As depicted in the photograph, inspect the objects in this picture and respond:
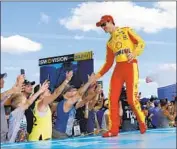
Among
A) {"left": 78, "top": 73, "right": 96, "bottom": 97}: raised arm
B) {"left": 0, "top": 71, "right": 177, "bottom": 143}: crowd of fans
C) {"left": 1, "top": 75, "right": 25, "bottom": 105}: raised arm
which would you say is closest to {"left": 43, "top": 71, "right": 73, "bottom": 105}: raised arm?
{"left": 0, "top": 71, "right": 177, "bottom": 143}: crowd of fans

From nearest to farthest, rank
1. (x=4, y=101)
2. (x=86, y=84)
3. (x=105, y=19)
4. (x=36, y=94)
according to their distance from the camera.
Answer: (x=4, y=101) < (x=36, y=94) < (x=105, y=19) < (x=86, y=84)

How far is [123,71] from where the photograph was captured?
12.6ft

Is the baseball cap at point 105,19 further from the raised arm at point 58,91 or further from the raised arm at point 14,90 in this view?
the raised arm at point 14,90

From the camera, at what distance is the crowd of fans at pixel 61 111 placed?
3.58m

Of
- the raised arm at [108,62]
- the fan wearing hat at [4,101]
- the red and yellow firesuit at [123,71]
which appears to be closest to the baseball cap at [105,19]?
the red and yellow firesuit at [123,71]

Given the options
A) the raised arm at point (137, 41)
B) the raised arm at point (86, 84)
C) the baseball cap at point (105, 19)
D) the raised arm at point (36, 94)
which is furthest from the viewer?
the raised arm at point (86, 84)

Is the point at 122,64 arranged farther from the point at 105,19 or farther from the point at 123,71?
the point at 105,19

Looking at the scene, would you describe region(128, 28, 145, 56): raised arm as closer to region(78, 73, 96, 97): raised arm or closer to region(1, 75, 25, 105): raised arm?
region(78, 73, 96, 97): raised arm

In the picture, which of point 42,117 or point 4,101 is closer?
point 4,101

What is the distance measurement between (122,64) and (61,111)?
0.83 metres

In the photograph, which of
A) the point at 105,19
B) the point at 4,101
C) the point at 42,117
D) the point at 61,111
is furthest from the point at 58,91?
the point at 105,19

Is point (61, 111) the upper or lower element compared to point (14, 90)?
lower

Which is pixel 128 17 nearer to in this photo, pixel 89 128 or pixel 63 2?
pixel 63 2

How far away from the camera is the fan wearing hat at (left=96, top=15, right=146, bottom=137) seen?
3.82m
